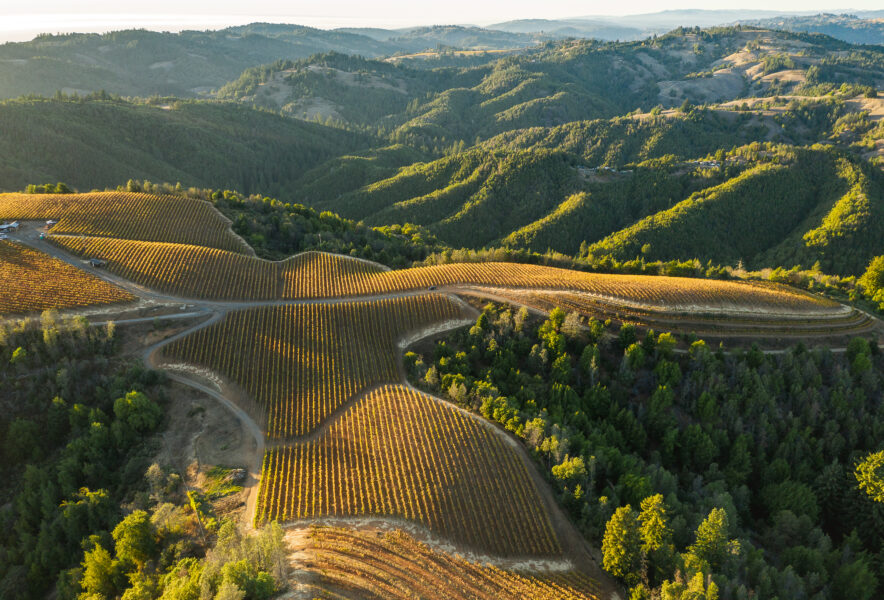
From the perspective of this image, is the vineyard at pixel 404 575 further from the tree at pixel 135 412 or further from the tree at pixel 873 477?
the tree at pixel 873 477

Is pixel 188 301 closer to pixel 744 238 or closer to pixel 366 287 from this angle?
pixel 366 287

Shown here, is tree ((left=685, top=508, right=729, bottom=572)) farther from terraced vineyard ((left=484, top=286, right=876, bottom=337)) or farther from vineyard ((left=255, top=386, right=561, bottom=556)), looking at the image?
terraced vineyard ((left=484, top=286, right=876, bottom=337))

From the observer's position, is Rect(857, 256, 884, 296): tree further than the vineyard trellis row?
Yes

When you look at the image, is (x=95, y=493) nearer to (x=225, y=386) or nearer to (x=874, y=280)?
(x=225, y=386)

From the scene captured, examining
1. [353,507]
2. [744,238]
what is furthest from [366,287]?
[744,238]

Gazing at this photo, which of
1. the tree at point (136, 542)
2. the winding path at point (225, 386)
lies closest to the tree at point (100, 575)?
the tree at point (136, 542)

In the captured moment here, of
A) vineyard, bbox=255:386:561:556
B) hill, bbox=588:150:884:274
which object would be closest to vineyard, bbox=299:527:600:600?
vineyard, bbox=255:386:561:556
